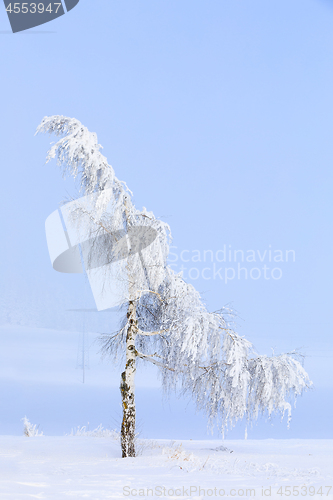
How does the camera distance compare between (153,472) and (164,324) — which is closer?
(153,472)

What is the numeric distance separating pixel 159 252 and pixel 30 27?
8592mm

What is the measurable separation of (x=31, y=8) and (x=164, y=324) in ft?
33.8

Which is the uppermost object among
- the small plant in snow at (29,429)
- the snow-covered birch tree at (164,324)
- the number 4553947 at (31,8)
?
the number 4553947 at (31,8)

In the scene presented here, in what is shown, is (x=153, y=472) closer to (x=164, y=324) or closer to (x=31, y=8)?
(x=164, y=324)

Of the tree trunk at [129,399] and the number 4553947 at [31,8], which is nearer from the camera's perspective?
the tree trunk at [129,399]

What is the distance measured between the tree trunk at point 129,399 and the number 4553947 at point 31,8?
924cm

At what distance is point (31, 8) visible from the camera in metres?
12.5

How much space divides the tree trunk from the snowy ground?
0.31 m

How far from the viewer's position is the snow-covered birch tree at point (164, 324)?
285 inches

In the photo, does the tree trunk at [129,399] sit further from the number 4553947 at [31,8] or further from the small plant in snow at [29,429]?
the number 4553947 at [31,8]

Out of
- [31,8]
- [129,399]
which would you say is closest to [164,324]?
[129,399]

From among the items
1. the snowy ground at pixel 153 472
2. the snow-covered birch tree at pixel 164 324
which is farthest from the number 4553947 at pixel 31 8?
the snowy ground at pixel 153 472

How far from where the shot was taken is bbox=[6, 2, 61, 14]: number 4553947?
1149 cm

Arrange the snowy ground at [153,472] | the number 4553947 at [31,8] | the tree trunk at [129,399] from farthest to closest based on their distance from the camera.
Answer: the number 4553947 at [31,8]
the tree trunk at [129,399]
the snowy ground at [153,472]
